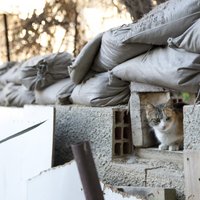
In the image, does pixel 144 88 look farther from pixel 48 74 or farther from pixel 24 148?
pixel 48 74

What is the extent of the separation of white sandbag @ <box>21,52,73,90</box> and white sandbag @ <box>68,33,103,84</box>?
1.80ft

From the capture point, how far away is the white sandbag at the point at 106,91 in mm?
2771

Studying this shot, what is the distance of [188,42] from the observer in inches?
80.8

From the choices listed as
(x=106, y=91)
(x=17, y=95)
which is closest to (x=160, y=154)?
(x=106, y=91)

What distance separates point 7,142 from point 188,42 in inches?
64.2

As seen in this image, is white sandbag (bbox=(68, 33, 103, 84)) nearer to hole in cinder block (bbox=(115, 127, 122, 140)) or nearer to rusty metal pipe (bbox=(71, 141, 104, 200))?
hole in cinder block (bbox=(115, 127, 122, 140))

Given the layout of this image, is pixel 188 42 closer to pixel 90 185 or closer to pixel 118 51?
pixel 118 51

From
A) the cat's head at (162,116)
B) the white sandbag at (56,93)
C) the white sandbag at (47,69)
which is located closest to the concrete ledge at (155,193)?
the cat's head at (162,116)

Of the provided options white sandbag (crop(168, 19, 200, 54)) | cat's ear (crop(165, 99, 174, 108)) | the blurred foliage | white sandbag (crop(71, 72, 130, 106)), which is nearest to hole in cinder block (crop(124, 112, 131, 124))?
white sandbag (crop(71, 72, 130, 106))

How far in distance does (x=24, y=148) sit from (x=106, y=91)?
2.33 ft

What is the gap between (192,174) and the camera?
204 centimetres

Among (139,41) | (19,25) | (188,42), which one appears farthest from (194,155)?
(19,25)

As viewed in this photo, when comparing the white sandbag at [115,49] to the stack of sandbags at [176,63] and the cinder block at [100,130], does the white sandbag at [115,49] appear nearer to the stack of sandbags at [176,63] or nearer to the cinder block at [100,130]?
the stack of sandbags at [176,63]

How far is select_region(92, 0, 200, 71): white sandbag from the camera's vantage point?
2133 millimetres
